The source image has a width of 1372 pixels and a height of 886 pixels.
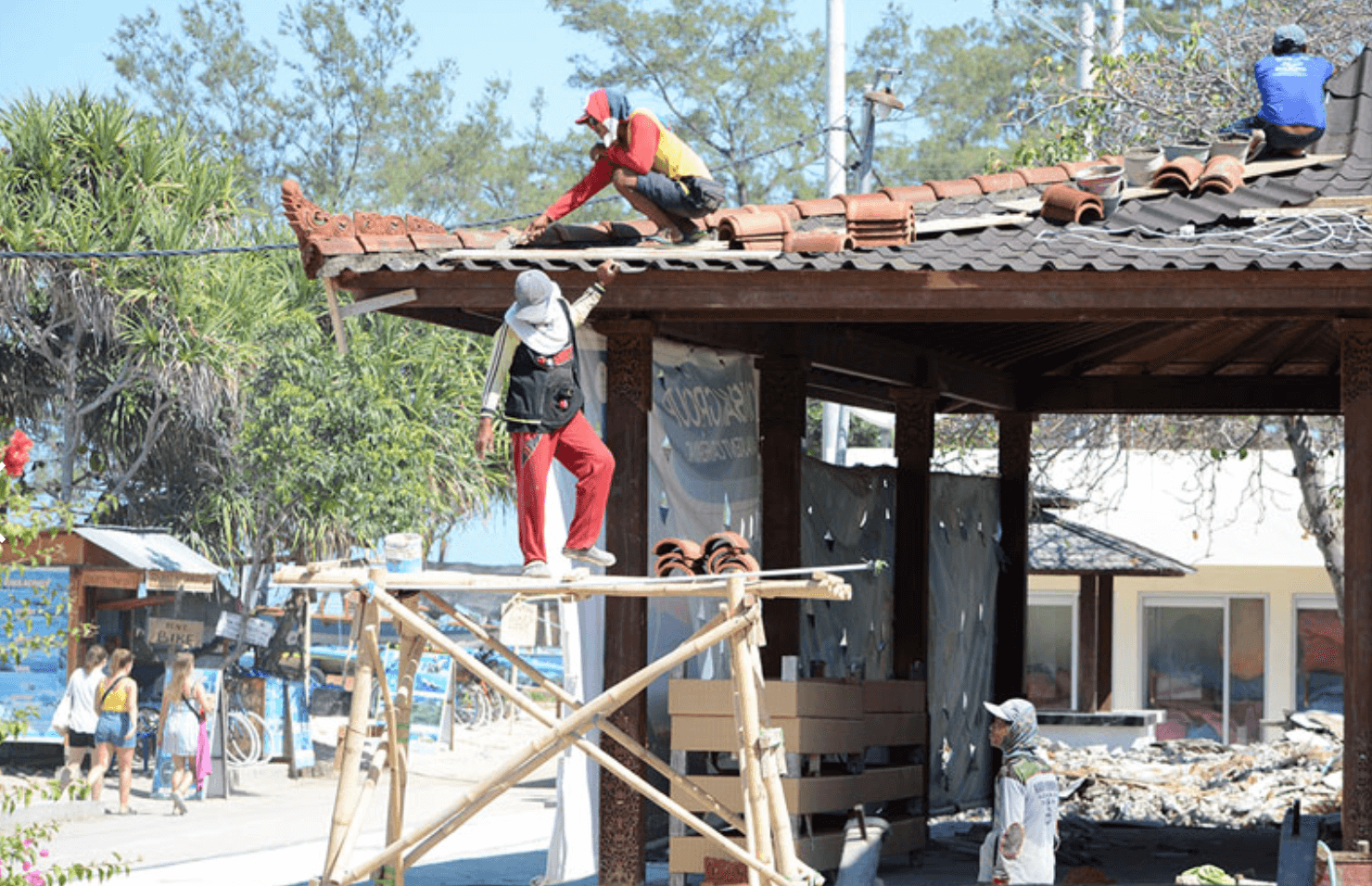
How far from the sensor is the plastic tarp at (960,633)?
51.3ft

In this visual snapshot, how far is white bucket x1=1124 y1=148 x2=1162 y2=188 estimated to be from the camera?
38.3 ft

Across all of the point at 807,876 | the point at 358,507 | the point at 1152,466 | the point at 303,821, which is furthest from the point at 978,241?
the point at 1152,466

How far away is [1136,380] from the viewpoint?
15.4 m

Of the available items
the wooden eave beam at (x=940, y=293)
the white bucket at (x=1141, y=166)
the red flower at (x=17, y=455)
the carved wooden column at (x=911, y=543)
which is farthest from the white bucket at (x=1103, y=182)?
the red flower at (x=17, y=455)

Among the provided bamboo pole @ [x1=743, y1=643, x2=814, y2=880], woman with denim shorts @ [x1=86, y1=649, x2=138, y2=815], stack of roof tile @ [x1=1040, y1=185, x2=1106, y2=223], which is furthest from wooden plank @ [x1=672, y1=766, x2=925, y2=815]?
woman with denim shorts @ [x1=86, y1=649, x2=138, y2=815]

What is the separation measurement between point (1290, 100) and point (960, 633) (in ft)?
18.7

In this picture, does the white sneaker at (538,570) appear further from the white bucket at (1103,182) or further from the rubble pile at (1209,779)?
the rubble pile at (1209,779)

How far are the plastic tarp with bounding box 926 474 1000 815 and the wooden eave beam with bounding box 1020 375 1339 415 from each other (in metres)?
1.06

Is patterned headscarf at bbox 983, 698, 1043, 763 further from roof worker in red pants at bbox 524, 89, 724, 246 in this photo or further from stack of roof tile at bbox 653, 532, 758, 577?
roof worker in red pants at bbox 524, 89, 724, 246

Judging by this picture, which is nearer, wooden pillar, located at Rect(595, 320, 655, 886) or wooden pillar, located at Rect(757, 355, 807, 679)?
wooden pillar, located at Rect(595, 320, 655, 886)

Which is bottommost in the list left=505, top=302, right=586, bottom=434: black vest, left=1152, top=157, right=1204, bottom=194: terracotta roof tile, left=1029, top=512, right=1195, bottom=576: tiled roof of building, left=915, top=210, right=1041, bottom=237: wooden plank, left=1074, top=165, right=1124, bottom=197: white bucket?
left=1029, top=512, right=1195, bottom=576: tiled roof of building

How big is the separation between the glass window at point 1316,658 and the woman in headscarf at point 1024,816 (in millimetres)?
22447

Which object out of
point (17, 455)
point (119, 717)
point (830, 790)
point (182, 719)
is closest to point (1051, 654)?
point (182, 719)

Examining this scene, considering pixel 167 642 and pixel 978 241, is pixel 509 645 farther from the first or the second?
pixel 167 642
